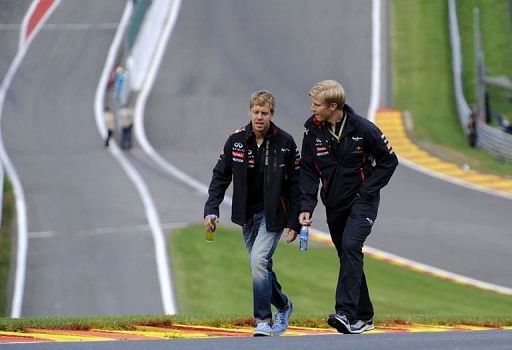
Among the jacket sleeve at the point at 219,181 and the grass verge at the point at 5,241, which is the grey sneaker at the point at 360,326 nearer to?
the jacket sleeve at the point at 219,181

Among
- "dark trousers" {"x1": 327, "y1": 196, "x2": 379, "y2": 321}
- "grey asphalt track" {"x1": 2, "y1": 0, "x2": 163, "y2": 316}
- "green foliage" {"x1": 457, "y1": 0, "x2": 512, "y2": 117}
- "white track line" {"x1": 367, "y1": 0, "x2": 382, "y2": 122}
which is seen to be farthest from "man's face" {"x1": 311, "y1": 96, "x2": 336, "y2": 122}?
"green foliage" {"x1": 457, "y1": 0, "x2": 512, "y2": 117}

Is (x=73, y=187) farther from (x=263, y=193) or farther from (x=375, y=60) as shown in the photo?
(x=263, y=193)

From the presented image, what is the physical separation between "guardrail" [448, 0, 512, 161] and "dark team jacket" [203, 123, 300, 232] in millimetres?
25816

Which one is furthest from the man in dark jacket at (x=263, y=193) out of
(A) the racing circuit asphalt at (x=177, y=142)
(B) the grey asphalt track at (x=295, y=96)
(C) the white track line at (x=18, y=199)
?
(B) the grey asphalt track at (x=295, y=96)

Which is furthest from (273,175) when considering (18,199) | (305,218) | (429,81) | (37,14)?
(37,14)

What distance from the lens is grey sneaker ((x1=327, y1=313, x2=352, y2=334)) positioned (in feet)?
34.0

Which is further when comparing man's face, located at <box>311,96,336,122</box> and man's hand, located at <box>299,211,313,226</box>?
man's hand, located at <box>299,211,313,226</box>

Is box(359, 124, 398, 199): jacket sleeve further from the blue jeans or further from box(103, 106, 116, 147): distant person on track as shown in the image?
box(103, 106, 116, 147): distant person on track

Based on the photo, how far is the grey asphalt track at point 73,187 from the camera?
2386 centimetres

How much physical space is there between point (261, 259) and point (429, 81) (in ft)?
107

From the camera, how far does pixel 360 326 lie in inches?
420

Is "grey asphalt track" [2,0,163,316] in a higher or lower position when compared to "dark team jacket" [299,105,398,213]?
lower

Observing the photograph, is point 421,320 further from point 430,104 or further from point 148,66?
point 148,66

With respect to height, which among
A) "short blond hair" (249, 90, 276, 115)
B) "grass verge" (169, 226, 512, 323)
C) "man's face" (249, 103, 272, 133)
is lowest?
"grass verge" (169, 226, 512, 323)
